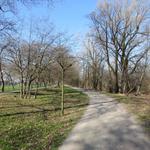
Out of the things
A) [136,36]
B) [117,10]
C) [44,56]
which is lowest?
[44,56]

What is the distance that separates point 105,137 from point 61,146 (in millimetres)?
1773

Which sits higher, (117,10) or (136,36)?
(117,10)

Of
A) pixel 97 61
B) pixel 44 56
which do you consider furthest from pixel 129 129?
pixel 97 61

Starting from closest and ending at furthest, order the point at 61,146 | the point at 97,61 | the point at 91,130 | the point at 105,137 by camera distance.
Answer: the point at 61,146 → the point at 105,137 → the point at 91,130 → the point at 97,61

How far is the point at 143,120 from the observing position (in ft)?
40.6

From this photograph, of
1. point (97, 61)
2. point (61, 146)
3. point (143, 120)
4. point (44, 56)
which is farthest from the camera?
point (97, 61)

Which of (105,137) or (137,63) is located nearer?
(105,137)

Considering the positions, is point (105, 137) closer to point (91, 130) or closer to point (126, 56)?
point (91, 130)

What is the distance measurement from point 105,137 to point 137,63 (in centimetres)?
3210

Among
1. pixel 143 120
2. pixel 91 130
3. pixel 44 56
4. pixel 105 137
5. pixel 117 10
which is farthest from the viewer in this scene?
pixel 117 10

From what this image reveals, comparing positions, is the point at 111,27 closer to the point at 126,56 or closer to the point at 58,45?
the point at 126,56

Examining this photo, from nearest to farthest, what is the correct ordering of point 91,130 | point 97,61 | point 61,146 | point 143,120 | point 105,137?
point 61,146
point 105,137
point 91,130
point 143,120
point 97,61

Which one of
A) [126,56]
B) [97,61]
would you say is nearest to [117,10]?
[126,56]

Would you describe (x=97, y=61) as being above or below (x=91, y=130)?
above
